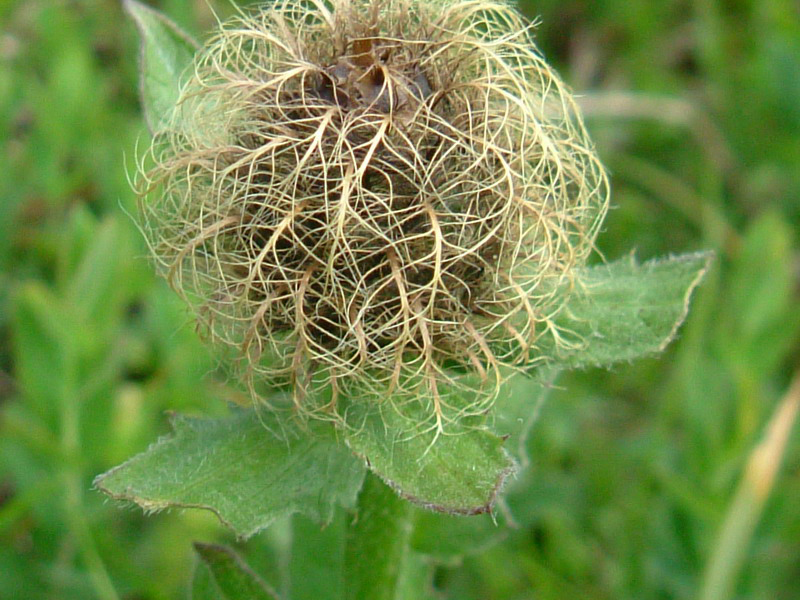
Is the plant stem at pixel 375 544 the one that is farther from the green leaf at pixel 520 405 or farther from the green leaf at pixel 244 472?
the green leaf at pixel 520 405

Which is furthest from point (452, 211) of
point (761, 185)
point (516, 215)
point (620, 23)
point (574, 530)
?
point (620, 23)

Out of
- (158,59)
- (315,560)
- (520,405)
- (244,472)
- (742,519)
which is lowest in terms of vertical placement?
(742,519)

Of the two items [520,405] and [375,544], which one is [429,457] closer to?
[375,544]

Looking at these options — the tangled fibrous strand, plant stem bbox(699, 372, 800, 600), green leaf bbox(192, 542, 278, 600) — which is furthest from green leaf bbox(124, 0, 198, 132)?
plant stem bbox(699, 372, 800, 600)

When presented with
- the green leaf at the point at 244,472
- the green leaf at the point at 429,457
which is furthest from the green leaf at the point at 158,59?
the green leaf at the point at 429,457

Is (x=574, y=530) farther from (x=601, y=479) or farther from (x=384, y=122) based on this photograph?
(x=384, y=122)

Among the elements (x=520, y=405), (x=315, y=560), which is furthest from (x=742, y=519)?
(x=315, y=560)
